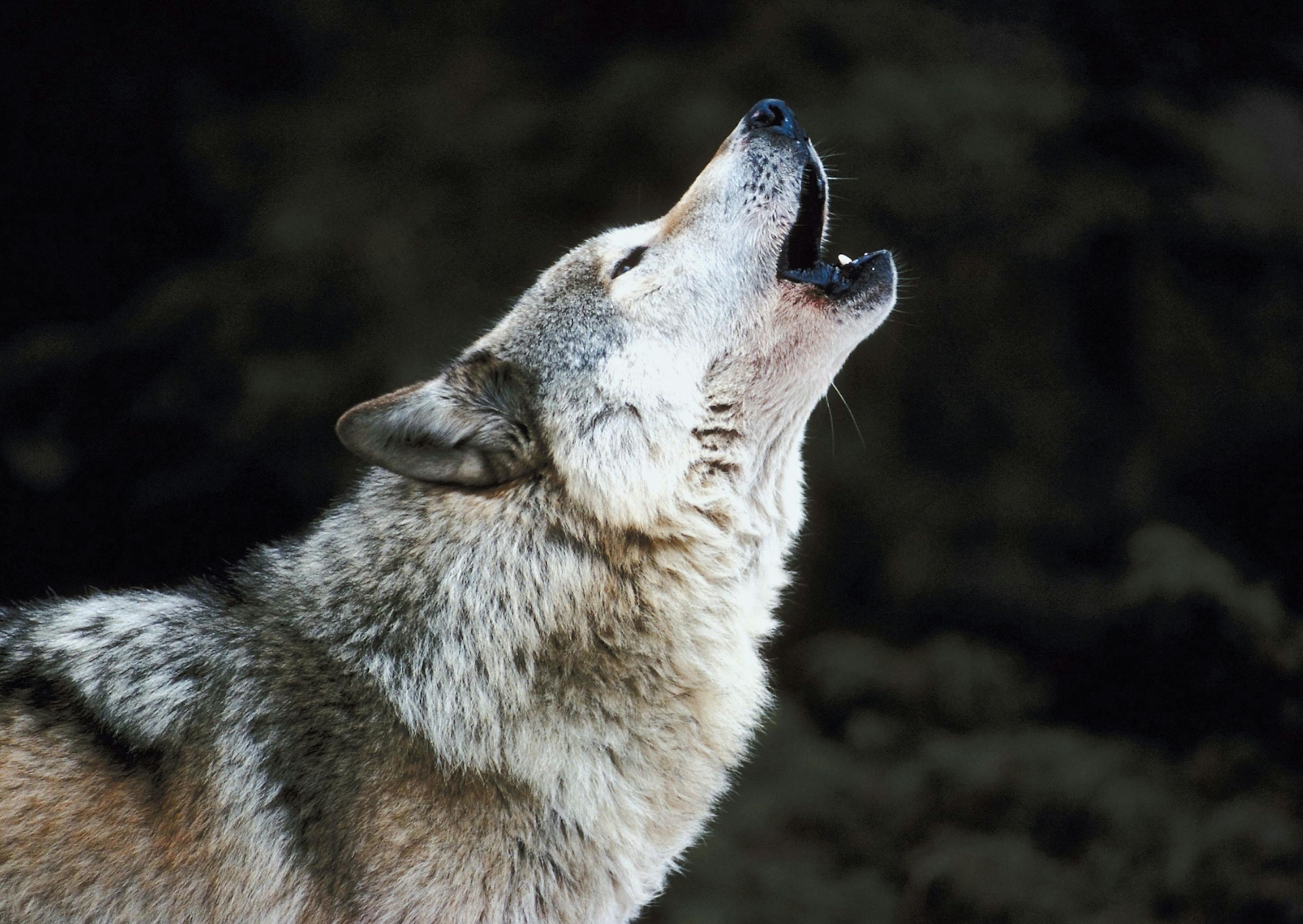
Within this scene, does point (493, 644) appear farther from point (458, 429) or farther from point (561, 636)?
point (458, 429)

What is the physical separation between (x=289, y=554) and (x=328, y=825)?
0.75 m

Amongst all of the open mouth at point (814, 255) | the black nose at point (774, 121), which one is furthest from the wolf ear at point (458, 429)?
the black nose at point (774, 121)

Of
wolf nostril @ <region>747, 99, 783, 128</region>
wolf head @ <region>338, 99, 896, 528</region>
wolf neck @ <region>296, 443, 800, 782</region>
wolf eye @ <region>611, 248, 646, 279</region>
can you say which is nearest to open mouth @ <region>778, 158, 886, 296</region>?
wolf head @ <region>338, 99, 896, 528</region>

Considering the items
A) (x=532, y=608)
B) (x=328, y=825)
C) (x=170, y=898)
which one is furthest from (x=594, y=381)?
(x=170, y=898)

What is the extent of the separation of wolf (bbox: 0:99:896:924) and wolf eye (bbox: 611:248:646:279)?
11 millimetres

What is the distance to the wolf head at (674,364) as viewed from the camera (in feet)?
8.27

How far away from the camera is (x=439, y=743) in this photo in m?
2.38

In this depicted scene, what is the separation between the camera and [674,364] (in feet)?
8.57

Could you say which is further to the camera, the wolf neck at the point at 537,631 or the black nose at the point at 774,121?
the black nose at the point at 774,121

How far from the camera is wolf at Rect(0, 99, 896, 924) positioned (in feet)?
7.45

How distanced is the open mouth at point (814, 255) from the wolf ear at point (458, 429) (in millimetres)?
771

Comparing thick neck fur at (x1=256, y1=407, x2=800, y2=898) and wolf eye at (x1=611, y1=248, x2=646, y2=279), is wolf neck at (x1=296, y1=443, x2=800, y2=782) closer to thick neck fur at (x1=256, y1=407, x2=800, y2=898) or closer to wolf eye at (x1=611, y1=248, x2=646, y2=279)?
thick neck fur at (x1=256, y1=407, x2=800, y2=898)

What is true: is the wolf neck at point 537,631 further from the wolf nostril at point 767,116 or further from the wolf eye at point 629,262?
the wolf nostril at point 767,116

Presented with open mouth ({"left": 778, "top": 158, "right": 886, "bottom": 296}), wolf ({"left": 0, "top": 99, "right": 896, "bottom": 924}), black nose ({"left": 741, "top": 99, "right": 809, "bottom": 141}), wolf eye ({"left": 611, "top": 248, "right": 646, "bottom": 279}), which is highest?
black nose ({"left": 741, "top": 99, "right": 809, "bottom": 141})
